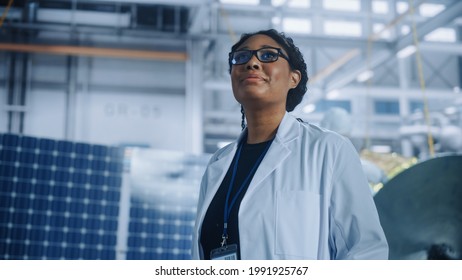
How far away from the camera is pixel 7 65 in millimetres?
5625

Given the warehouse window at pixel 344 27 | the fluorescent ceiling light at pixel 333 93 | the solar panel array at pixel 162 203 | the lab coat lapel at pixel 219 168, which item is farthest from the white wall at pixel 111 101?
the lab coat lapel at pixel 219 168

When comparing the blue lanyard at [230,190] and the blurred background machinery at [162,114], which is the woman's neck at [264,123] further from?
the blurred background machinery at [162,114]

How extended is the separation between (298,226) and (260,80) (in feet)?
1.15

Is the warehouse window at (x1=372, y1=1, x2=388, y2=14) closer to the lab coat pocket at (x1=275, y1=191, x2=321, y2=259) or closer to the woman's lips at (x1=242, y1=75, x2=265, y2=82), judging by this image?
the woman's lips at (x1=242, y1=75, x2=265, y2=82)

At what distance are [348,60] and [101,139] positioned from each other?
11.2 feet

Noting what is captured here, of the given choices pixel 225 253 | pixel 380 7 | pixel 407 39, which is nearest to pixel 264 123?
pixel 225 253

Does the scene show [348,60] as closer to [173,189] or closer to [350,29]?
[350,29]

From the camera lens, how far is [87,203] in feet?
10.1

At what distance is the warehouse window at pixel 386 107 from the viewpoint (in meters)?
10.9

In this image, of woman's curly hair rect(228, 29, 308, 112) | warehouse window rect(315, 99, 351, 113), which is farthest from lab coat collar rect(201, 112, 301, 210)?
warehouse window rect(315, 99, 351, 113)

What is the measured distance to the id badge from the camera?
1.14 m

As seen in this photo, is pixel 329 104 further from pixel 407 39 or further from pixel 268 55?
pixel 268 55

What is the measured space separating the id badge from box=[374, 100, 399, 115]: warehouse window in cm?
1013
